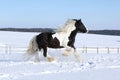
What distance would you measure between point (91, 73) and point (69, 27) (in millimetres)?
4094

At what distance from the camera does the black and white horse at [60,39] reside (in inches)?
574

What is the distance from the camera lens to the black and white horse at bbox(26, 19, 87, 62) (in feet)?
47.8

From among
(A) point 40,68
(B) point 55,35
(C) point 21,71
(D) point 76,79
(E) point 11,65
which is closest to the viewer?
(D) point 76,79

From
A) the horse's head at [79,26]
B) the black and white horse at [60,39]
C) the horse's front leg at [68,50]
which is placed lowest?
the horse's front leg at [68,50]

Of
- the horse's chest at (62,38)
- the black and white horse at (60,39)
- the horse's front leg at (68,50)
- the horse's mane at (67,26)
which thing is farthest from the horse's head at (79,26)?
the horse's front leg at (68,50)

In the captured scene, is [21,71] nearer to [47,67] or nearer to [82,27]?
[47,67]

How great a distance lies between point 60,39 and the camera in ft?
47.9

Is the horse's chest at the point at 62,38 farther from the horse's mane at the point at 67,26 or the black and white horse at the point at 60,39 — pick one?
the horse's mane at the point at 67,26

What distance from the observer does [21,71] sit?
1158cm

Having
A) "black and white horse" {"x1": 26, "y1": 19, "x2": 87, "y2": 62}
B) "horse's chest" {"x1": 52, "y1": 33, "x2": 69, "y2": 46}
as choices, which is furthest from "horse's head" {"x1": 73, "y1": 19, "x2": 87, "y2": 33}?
"horse's chest" {"x1": 52, "y1": 33, "x2": 69, "y2": 46}

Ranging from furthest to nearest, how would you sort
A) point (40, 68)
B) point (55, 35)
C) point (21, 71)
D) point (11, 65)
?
1. point (55, 35)
2. point (11, 65)
3. point (40, 68)
4. point (21, 71)

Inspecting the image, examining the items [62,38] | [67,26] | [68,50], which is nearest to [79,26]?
[67,26]

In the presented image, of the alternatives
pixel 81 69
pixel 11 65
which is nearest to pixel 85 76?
pixel 81 69

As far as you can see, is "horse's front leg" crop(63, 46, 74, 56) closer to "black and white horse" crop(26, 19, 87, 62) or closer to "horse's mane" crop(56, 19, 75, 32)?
"black and white horse" crop(26, 19, 87, 62)
